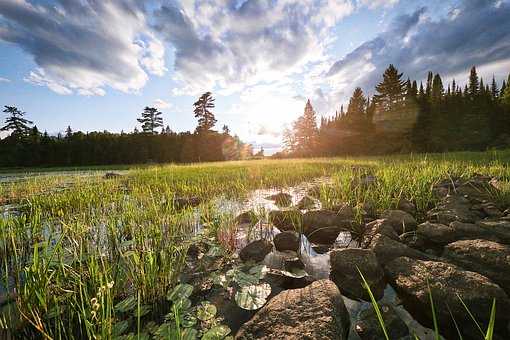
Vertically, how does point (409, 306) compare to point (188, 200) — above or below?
below

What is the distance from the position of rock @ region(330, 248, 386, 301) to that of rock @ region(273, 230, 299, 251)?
0.70 metres

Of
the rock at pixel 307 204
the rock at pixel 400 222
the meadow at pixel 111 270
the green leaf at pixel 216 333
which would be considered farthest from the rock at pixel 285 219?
the green leaf at pixel 216 333

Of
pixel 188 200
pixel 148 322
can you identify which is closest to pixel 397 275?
pixel 148 322

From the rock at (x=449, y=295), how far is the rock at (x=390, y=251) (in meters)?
0.38

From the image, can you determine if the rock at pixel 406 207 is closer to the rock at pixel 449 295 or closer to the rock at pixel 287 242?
the rock at pixel 449 295

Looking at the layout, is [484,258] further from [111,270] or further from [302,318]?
[111,270]

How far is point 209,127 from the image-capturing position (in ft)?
175

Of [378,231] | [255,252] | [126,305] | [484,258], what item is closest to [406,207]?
[378,231]

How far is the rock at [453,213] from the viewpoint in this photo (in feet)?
12.8

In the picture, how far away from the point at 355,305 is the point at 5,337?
2.92 meters

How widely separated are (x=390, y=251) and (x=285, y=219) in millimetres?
1873

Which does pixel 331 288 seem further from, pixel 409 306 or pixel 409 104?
pixel 409 104

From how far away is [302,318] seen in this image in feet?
5.96

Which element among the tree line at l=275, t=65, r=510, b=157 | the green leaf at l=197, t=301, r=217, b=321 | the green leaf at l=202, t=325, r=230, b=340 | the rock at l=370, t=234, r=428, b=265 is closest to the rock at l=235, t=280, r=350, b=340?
the green leaf at l=202, t=325, r=230, b=340
